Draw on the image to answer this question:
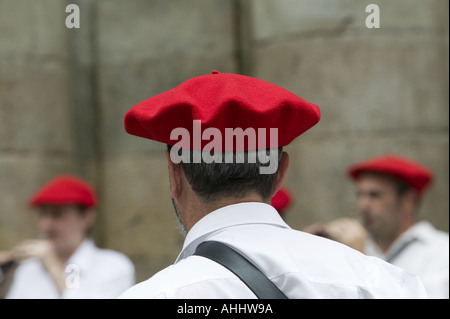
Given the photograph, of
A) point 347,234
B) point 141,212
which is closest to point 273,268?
point 347,234

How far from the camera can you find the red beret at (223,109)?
1582mm

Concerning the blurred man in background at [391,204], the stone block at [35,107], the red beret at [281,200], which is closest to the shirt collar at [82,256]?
the stone block at [35,107]

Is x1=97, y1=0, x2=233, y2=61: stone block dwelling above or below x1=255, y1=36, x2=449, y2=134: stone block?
above

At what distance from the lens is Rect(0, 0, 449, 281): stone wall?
4785 millimetres

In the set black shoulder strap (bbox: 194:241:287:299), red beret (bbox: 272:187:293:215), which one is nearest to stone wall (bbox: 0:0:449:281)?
red beret (bbox: 272:187:293:215)

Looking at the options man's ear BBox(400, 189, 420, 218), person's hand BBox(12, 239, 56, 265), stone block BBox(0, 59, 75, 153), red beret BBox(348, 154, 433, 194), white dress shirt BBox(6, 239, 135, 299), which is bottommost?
white dress shirt BBox(6, 239, 135, 299)

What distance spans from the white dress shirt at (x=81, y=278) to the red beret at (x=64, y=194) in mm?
269

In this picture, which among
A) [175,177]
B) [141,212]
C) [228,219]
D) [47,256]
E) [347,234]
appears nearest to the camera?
[228,219]

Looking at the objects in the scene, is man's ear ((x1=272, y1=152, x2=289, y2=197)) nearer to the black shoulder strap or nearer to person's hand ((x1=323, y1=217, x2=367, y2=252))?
the black shoulder strap

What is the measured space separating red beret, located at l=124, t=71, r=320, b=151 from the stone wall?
A: 10.3 feet

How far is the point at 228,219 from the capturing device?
154 cm

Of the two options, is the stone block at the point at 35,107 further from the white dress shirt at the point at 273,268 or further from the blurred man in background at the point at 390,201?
the white dress shirt at the point at 273,268

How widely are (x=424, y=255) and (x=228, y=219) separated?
2.81m

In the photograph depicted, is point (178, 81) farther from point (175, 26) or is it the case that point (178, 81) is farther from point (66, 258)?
point (66, 258)
